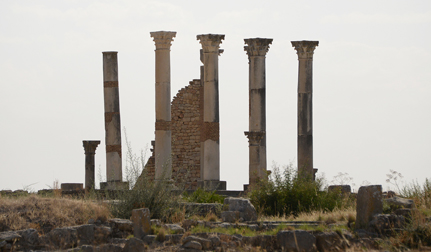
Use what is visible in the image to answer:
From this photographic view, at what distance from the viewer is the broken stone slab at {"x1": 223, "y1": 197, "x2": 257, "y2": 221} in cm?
1769

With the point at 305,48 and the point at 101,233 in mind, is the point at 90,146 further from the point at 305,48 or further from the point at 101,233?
the point at 101,233

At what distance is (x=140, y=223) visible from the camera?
1609 centimetres

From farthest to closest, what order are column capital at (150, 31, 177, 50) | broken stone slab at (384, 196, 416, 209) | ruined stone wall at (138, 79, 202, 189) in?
ruined stone wall at (138, 79, 202, 189) → column capital at (150, 31, 177, 50) → broken stone slab at (384, 196, 416, 209)

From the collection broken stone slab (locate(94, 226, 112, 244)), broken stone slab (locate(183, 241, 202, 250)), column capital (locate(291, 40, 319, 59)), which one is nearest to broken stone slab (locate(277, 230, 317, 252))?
broken stone slab (locate(183, 241, 202, 250))

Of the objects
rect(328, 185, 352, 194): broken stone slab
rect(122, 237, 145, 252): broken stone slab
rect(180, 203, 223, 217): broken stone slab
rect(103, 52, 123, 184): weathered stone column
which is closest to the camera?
rect(122, 237, 145, 252): broken stone slab

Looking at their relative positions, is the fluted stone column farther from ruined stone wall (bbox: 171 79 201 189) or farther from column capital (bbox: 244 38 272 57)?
ruined stone wall (bbox: 171 79 201 189)

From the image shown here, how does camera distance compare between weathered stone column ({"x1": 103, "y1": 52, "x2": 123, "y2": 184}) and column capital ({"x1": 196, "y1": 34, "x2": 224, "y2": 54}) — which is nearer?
column capital ({"x1": 196, "y1": 34, "x2": 224, "y2": 54})

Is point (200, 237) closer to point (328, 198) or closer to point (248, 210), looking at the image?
point (248, 210)

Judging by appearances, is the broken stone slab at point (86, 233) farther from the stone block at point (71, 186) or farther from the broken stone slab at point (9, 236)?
the stone block at point (71, 186)

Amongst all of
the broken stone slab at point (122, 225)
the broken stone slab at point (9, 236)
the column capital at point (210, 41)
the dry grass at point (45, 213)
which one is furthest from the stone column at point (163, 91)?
the broken stone slab at point (9, 236)

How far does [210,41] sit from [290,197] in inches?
367

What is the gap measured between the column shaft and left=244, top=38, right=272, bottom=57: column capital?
1.14 m

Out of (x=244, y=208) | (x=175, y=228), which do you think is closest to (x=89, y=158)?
(x=244, y=208)

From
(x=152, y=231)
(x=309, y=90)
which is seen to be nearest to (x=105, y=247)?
(x=152, y=231)
